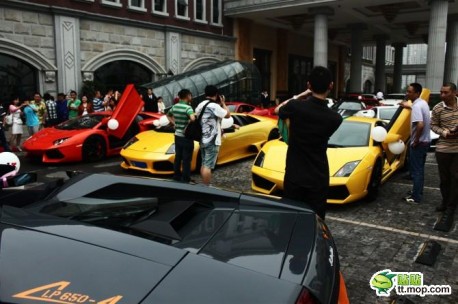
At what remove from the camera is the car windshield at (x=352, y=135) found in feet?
21.9

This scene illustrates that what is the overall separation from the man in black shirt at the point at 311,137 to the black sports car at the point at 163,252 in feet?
3.28

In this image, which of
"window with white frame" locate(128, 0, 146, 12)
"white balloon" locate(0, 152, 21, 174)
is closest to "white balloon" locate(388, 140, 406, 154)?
"white balloon" locate(0, 152, 21, 174)

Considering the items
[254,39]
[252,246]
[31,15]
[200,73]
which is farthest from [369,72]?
[252,246]

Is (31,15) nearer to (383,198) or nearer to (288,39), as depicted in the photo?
(383,198)

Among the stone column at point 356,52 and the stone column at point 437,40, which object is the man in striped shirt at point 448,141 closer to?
the stone column at point 437,40

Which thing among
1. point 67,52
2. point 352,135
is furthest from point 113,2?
point 352,135

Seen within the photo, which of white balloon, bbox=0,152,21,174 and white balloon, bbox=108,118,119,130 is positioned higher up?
white balloon, bbox=0,152,21,174

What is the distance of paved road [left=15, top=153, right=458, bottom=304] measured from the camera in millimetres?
3742

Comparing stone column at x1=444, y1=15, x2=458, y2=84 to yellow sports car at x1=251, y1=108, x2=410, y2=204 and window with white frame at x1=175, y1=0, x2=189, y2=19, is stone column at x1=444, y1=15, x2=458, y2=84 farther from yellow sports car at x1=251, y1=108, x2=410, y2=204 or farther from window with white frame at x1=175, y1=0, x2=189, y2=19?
yellow sports car at x1=251, y1=108, x2=410, y2=204

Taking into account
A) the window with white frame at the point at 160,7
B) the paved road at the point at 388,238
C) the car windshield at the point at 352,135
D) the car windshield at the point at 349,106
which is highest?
the window with white frame at the point at 160,7

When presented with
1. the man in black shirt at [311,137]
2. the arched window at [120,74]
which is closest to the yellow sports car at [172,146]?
the man in black shirt at [311,137]

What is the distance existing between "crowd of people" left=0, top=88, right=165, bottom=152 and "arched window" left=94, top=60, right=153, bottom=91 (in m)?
5.82

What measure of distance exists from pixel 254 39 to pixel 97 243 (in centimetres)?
3179

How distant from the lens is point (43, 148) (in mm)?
9094
